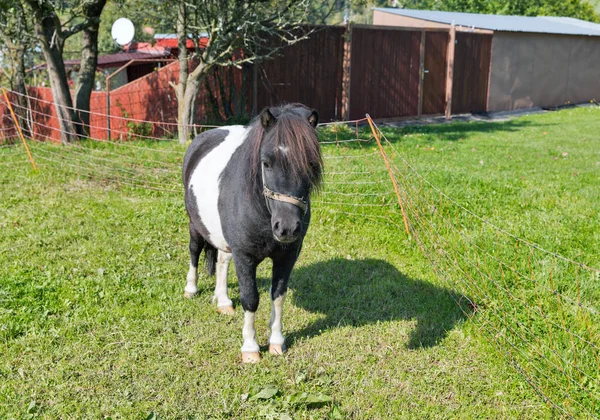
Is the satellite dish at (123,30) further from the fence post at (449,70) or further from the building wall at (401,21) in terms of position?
the building wall at (401,21)

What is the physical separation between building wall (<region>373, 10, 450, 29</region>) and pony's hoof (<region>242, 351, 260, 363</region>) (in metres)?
17.6

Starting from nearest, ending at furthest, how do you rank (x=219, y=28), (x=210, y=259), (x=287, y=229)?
(x=287, y=229) → (x=210, y=259) → (x=219, y=28)

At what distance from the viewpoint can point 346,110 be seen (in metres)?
15.1

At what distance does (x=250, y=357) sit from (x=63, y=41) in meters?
9.52

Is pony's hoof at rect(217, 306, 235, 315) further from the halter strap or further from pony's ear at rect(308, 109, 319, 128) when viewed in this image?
pony's ear at rect(308, 109, 319, 128)

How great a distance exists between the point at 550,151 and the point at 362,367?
354 inches

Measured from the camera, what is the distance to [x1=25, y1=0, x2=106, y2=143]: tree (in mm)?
10555

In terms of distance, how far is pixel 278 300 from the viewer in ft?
14.0

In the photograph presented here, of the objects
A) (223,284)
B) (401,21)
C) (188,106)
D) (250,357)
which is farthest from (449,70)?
(250,357)

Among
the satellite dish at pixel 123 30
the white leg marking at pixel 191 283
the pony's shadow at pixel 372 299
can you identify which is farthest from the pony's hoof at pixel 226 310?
the satellite dish at pixel 123 30

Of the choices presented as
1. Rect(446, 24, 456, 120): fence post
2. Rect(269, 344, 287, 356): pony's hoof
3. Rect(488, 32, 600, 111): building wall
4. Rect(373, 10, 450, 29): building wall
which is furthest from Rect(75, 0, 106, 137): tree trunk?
Rect(488, 32, 600, 111): building wall

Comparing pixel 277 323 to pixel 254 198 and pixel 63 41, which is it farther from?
pixel 63 41

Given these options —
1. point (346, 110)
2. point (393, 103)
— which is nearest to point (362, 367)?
point (346, 110)

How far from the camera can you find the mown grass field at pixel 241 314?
3.66 meters
